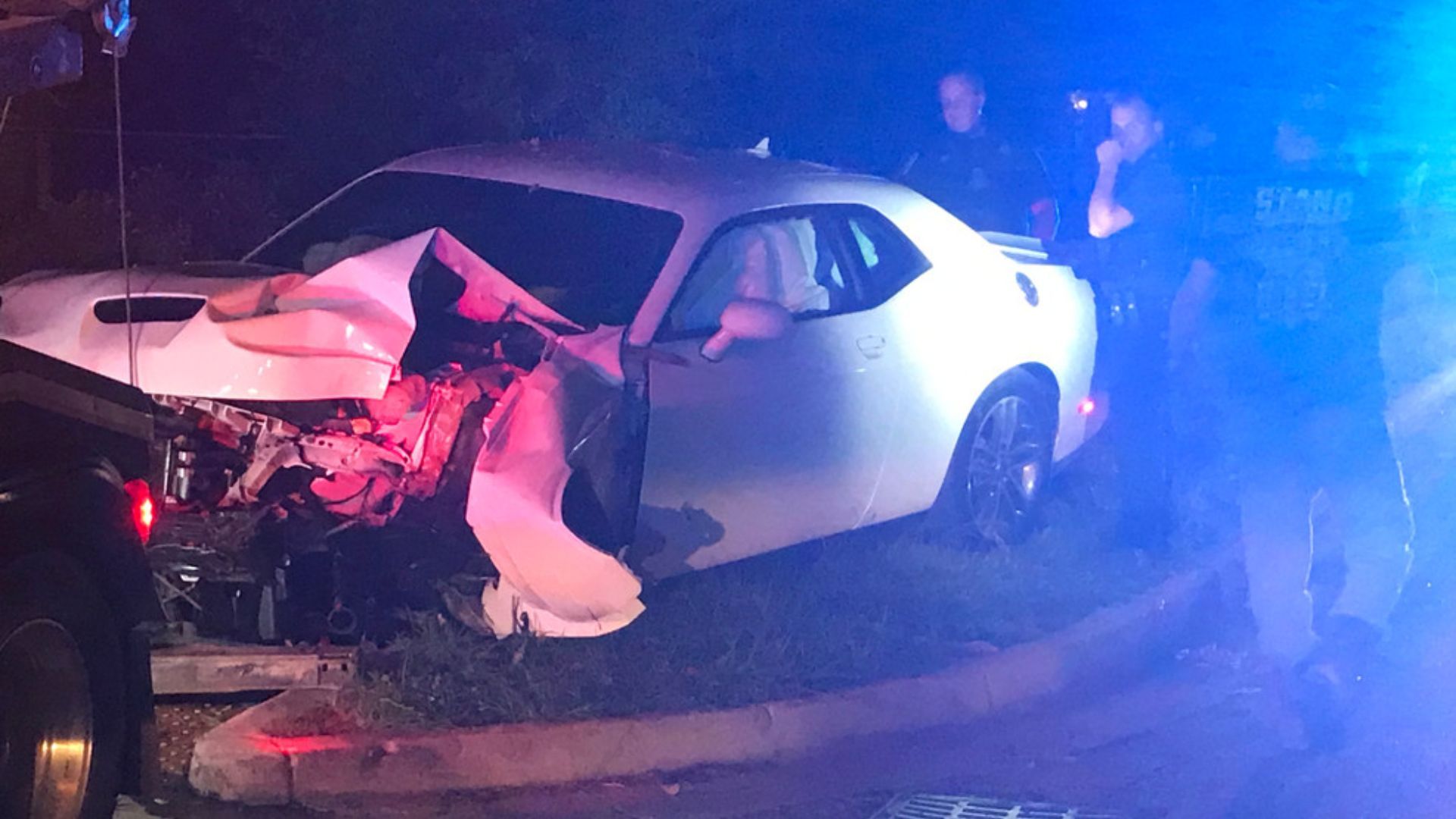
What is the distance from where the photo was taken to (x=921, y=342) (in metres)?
6.28

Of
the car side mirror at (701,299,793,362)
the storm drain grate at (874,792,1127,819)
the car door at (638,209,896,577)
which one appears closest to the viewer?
the storm drain grate at (874,792,1127,819)

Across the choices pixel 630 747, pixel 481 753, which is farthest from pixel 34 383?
pixel 630 747

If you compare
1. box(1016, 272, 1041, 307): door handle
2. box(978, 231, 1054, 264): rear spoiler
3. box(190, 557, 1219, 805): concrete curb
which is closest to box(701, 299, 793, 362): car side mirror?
box(190, 557, 1219, 805): concrete curb

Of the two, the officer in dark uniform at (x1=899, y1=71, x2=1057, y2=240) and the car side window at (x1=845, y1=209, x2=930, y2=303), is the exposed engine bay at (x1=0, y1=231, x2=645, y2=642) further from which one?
the officer in dark uniform at (x1=899, y1=71, x2=1057, y2=240)

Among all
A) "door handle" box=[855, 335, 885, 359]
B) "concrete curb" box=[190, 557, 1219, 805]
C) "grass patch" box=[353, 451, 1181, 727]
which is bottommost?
"concrete curb" box=[190, 557, 1219, 805]

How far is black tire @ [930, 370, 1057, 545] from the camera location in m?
6.68

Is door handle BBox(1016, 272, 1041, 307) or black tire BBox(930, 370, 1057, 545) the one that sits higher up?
door handle BBox(1016, 272, 1041, 307)

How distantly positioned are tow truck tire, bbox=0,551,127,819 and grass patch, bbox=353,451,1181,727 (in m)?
1.25

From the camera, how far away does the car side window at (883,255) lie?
6.27 meters

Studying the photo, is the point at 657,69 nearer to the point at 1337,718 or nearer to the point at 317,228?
the point at 317,228

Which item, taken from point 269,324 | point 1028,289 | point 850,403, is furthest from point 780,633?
point 1028,289

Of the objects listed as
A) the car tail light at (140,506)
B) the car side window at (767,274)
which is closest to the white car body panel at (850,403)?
the car side window at (767,274)

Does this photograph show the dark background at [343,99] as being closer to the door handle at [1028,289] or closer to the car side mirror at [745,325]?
the door handle at [1028,289]

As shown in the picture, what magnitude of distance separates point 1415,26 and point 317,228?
15.2 m
